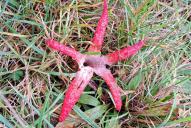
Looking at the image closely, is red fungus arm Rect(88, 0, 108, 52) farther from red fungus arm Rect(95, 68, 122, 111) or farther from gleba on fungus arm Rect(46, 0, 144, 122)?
red fungus arm Rect(95, 68, 122, 111)

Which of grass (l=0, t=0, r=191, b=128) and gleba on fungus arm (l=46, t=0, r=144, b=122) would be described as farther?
grass (l=0, t=0, r=191, b=128)

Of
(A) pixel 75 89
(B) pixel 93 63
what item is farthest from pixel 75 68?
(A) pixel 75 89

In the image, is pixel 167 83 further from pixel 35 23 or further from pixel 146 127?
pixel 35 23

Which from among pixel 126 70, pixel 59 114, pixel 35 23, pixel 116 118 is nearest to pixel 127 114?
pixel 116 118

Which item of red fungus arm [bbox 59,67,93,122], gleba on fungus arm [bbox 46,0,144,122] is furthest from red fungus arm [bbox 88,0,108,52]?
red fungus arm [bbox 59,67,93,122]

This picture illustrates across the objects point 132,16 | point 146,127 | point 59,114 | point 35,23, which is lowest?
point 146,127

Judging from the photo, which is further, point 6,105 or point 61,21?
point 61,21
